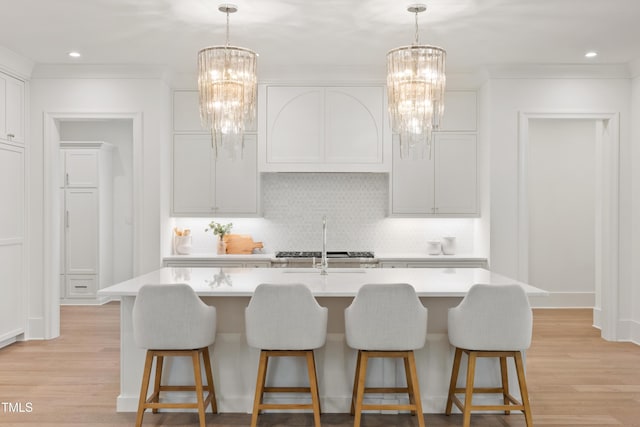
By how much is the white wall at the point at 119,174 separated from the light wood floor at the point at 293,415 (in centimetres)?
188

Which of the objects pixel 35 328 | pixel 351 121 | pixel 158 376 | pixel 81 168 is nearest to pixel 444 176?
pixel 351 121

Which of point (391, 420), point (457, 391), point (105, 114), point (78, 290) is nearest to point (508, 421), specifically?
point (457, 391)

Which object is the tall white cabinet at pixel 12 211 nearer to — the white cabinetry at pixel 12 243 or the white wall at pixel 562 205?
the white cabinetry at pixel 12 243

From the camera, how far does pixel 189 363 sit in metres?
3.51

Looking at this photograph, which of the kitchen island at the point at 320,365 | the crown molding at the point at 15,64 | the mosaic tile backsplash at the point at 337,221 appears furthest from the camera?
the mosaic tile backsplash at the point at 337,221

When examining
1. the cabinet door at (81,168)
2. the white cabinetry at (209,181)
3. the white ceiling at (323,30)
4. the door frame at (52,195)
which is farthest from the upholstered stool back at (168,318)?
the cabinet door at (81,168)

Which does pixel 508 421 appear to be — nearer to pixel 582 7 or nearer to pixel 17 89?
pixel 582 7

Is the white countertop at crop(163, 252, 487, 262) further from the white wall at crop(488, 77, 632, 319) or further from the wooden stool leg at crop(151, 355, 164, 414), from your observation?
the wooden stool leg at crop(151, 355, 164, 414)

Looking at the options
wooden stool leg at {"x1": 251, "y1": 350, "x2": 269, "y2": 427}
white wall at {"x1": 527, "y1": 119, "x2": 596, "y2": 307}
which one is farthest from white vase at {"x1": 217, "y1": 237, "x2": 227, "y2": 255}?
white wall at {"x1": 527, "y1": 119, "x2": 596, "y2": 307}

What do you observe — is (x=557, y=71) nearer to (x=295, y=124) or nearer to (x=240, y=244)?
(x=295, y=124)

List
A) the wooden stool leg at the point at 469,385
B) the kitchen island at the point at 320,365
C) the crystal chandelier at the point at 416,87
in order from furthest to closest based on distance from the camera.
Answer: the crystal chandelier at the point at 416,87
the kitchen island at the point at 320,365
the wooden stool leg at the point at 469,385

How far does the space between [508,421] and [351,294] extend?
130cm

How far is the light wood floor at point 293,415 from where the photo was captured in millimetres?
3377

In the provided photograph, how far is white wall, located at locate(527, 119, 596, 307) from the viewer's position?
7.16 m
